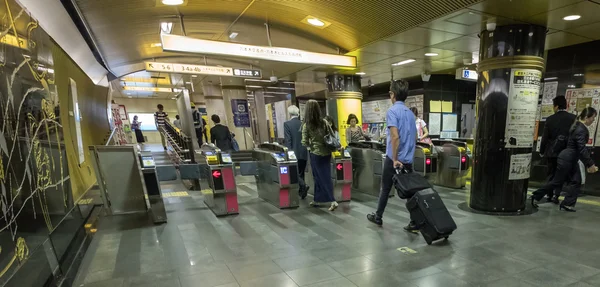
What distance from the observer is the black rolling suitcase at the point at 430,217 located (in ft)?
9.89

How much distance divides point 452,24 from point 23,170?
16.3ft

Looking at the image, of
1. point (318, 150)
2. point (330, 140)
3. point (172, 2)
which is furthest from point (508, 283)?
point (172, 2)

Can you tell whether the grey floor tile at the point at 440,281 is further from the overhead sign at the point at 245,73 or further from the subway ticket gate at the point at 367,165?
the overhead sign at the point at 245,73

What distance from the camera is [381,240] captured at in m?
3.19

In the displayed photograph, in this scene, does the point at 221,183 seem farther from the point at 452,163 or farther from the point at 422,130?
the point at 452,163

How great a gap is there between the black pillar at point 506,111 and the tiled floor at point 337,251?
41cm

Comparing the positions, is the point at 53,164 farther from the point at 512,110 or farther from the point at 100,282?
the point at 512,110

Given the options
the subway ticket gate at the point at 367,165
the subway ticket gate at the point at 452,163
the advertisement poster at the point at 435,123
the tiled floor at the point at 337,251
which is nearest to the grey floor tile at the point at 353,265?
the tiled floor at the point at 337,251

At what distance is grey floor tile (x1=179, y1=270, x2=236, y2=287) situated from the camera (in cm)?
237

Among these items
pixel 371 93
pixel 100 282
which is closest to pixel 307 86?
pixel 371 93

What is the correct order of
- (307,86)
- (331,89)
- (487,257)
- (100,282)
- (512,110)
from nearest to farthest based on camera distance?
(100,282) → (487,257) → (512,110) → (331,89) → (307,86)

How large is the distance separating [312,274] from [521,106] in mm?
3615

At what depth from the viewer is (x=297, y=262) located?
2727mm

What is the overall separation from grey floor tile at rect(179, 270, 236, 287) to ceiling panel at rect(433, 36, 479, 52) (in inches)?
192
